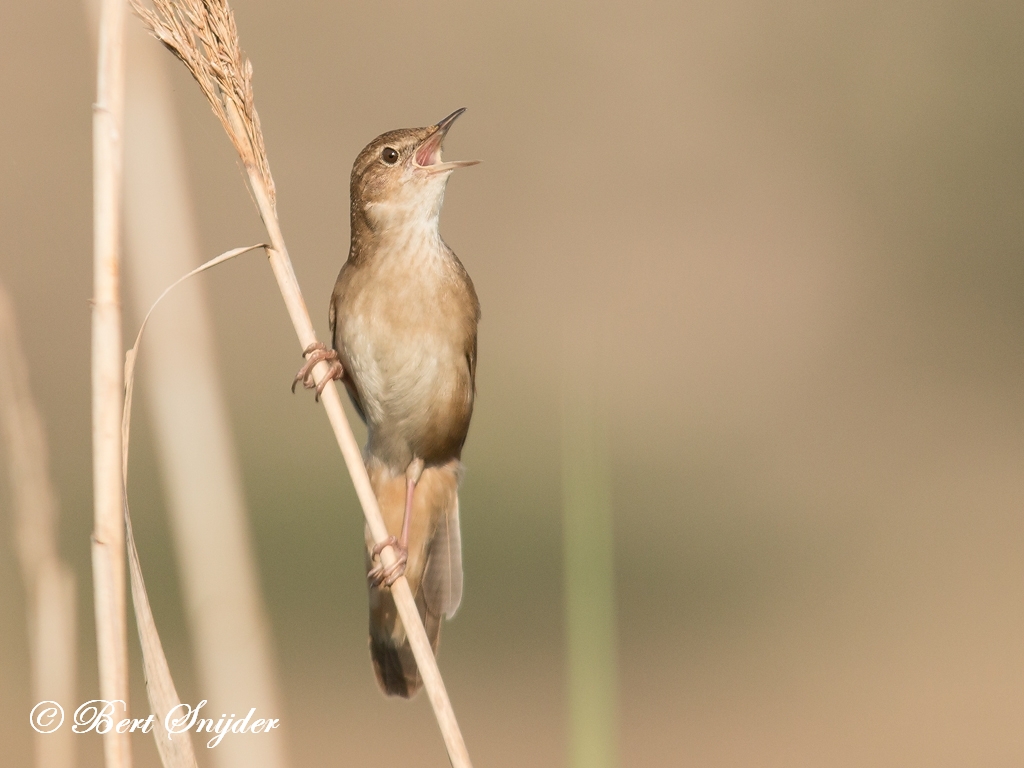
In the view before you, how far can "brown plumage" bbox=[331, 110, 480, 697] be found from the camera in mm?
2740

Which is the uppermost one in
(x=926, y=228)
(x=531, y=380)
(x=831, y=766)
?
(x=926, y=228)

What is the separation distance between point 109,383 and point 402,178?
1378 mm

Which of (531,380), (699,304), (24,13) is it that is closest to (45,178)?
(24,13)

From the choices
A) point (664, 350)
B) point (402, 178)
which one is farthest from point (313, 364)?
point (664, 350)

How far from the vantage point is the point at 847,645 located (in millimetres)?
7766

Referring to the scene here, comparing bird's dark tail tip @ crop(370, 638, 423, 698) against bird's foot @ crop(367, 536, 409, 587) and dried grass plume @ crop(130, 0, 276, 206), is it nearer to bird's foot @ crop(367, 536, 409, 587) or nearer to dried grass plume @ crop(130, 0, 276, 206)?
bird's foot @ crop(367, 536, 409, 587)

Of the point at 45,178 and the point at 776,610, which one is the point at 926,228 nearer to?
the point at 776,610

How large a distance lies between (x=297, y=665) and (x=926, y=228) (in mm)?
9689

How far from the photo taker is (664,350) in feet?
37.5

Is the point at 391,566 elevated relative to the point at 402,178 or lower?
lower

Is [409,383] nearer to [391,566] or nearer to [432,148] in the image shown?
[432,148]

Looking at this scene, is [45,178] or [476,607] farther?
[45,178]

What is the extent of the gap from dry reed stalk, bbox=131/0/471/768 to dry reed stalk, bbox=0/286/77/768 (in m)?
0.49

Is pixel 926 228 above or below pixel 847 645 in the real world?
above
